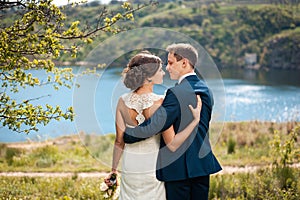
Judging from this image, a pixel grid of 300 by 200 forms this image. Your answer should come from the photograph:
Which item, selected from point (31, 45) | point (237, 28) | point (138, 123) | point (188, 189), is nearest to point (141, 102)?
point (138, 123)

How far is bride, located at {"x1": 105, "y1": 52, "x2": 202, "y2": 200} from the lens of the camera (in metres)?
3.23

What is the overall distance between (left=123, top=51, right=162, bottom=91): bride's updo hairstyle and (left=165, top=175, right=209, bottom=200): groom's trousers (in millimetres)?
788

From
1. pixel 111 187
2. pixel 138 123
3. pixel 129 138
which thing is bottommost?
pixel 111 187

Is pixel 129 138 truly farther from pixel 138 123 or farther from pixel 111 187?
pixel 111 187

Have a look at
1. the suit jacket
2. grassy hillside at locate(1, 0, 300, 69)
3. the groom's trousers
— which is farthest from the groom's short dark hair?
grassy hillside at locate(1, 0, 300, 69)

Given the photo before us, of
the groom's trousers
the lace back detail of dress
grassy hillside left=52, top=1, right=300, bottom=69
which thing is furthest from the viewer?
grassy hillside left=52, top=1, right=300, bottom=69

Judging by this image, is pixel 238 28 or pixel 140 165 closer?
pixel 140 165

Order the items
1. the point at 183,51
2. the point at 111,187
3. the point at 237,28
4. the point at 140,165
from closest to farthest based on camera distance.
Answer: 1. the point at 183,51
2. the point at 140,165
3. the point at 111,187
4. the point at 237,28

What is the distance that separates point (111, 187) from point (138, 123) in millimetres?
698

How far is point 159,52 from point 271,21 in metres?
95.5

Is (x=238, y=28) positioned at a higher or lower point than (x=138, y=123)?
lower

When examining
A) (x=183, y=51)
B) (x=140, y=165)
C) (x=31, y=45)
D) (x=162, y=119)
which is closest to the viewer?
(x=162, y=119)

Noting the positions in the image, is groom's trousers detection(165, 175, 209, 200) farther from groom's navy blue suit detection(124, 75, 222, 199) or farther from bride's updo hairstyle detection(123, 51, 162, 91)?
bride's updo hairstyle detection(123, 51, 162, 91)

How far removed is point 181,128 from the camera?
3.28 metres
